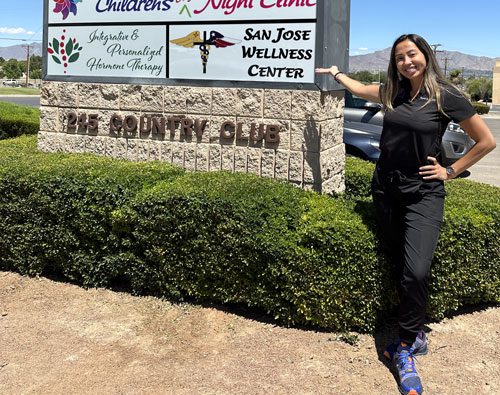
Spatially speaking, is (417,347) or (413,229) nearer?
(413,229)

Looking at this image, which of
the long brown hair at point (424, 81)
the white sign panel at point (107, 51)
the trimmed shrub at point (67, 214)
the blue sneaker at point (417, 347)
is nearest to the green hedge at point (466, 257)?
the blue sneaker at point (417, 347)

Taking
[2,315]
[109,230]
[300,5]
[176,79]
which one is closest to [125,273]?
[109,230]

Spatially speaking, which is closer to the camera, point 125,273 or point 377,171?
point 377,171

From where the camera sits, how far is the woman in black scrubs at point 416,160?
331cm

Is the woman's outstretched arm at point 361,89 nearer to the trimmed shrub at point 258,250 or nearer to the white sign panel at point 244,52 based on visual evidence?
the white sign panel at point 244,52

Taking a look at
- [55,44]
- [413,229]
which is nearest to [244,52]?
[55,44]

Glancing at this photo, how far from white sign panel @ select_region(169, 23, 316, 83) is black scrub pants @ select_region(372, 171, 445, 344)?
5.19 ft

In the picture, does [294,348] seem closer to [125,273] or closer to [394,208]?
[394,208]

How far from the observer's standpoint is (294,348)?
3.68 metres

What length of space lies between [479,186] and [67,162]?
379 cm

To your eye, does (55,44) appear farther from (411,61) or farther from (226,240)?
(411,61)

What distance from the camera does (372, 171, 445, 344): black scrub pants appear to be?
3303mm

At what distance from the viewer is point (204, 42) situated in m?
5.09

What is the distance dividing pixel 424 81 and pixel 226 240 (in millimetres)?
1695
